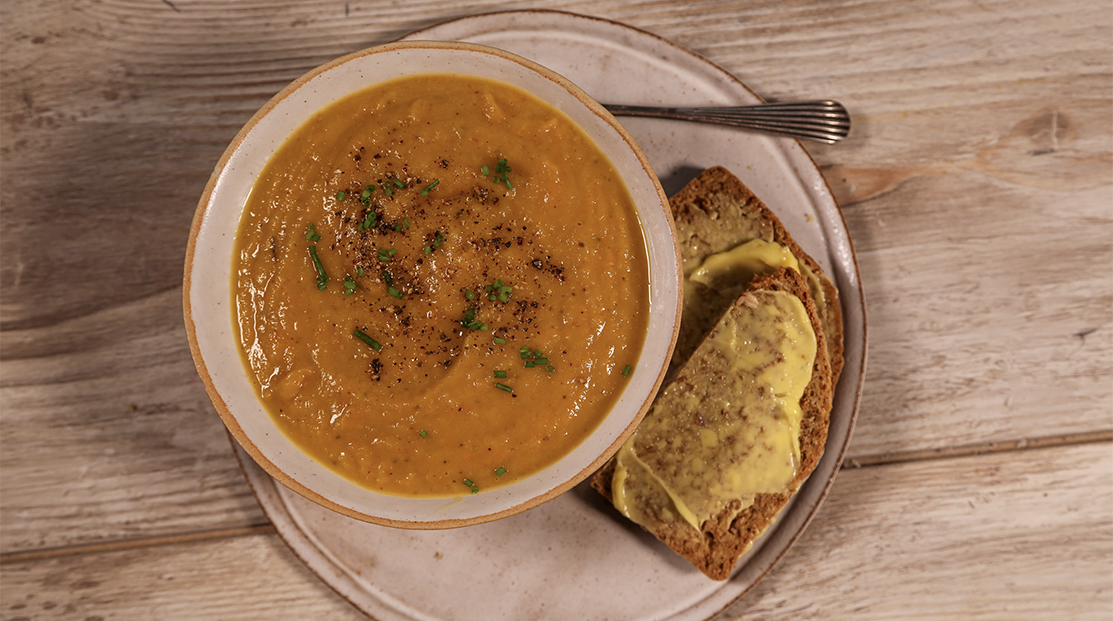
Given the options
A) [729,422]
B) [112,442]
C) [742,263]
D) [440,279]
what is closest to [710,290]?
[742,263]

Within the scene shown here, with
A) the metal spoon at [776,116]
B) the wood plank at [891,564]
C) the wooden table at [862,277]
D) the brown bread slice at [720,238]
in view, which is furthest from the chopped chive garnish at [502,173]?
the wood plank at [891,564]

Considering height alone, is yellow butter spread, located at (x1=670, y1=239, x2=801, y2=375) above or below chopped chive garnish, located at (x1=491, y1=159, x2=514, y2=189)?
below

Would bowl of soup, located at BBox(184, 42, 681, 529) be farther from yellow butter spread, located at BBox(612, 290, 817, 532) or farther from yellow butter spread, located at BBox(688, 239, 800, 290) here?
yellow butter spread, located at BBox(688, 239, 800, 290)

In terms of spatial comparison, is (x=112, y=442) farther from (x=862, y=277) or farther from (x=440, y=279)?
(x=862, y=277)

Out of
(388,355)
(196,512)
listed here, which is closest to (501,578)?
(388,355)

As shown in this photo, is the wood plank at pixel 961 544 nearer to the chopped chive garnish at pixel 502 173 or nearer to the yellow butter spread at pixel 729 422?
the yellow butter spread at pixel 729 422

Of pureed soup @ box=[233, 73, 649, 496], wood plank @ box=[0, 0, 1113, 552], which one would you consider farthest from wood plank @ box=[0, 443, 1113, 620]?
pureed soup @ box=[233, 73, 649, 496]

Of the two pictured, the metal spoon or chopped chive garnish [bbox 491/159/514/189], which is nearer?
chopped chive garnish [bbox 491/159/514/189]

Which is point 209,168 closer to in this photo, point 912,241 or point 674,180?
point 674,180
